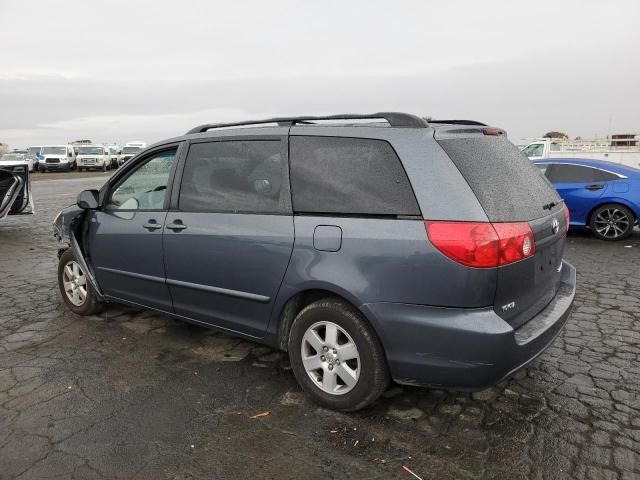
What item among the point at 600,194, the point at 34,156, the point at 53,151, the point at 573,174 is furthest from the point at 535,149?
the point at 34,156

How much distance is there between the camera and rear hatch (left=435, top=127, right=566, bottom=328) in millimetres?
2729

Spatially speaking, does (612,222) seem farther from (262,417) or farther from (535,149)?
(535,149)

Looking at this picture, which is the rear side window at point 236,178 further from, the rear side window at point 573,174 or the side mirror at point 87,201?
the rear side window at point 573,174

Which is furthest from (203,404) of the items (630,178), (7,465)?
(630,178)

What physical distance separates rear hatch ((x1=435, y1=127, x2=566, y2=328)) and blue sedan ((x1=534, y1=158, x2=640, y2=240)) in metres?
Result: 5.70

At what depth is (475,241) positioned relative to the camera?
8.50 ft

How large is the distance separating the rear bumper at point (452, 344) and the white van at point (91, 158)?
39419 mm

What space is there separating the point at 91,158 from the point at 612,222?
3673 cm

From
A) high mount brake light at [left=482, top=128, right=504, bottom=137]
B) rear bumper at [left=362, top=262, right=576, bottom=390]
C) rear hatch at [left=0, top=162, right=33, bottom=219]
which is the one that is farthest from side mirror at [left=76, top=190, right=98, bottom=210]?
rear hatch at [left=0, top=162, right=33, bottom=219]

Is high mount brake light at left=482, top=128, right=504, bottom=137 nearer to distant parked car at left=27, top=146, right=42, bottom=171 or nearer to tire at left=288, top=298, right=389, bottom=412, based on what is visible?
tire at left=288, top=298, right=389, bottom=412

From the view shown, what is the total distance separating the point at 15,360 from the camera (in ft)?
12.9

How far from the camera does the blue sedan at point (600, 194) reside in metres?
8.37

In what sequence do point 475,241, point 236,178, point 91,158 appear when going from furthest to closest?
1. point 91,158
2. point 236,178
3. point 475,241

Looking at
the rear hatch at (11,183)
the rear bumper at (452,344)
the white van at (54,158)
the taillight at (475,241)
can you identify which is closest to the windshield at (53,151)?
the white van at (54,158)
